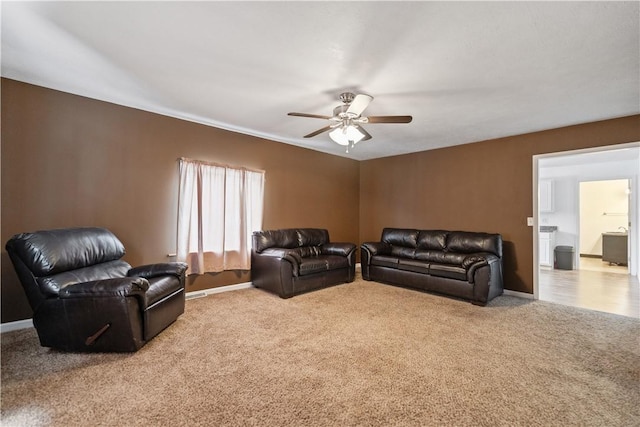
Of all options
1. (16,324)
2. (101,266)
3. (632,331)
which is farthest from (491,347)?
(16,324)

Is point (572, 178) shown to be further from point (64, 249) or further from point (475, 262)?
point (64, 249)

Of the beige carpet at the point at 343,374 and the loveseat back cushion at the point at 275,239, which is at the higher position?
the loveseat back cushion at the point at 275,239

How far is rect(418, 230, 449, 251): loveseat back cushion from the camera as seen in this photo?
4895 millimetres

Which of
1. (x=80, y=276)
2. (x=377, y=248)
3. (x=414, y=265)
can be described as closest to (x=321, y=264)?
(x=377, y=248)

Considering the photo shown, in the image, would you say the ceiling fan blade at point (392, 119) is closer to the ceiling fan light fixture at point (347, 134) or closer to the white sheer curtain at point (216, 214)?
the ceiling fan light fixture at point (347, 134)

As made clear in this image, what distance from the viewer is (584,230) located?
26.4 ft

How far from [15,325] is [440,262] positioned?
536 cm

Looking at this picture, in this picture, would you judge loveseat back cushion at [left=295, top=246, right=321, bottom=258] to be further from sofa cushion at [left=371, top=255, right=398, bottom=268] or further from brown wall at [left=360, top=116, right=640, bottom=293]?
brown wall at [left=360, top=116, right=640, bottom=293]

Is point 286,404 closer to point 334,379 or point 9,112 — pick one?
point 334,379

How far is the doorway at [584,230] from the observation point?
427 centimetres

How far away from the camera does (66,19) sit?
1.97 meters

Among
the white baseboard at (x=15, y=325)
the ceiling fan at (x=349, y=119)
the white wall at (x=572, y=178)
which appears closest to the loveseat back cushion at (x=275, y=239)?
the ceiling fan at (x=349, y=119)

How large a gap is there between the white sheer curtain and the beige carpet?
3.62 feet

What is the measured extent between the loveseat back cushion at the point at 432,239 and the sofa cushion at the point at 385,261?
0.67 metres
